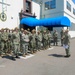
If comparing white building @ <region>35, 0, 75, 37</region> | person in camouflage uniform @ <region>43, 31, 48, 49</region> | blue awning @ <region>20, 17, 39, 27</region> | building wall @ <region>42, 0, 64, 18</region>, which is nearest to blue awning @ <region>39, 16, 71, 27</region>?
blue awning @ <region>20, 17, 39, 27</region>

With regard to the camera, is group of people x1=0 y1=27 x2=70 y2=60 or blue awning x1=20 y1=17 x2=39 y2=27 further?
blue awning x1=20 y1=17 x2=39 y2=27

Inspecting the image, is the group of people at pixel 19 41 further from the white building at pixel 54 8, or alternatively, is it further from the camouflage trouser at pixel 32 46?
the white building at pixel 54 8

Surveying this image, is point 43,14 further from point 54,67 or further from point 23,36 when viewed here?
point 54,67

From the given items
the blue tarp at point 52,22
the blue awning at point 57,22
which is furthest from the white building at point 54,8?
the blue awning at point 57,22

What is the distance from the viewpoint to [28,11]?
22.5 m

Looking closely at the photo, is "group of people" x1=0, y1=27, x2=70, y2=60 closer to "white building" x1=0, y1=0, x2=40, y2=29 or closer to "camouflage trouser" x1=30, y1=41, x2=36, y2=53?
"camouflage trouser" x1=30, y1=41, x2=36, y2=53

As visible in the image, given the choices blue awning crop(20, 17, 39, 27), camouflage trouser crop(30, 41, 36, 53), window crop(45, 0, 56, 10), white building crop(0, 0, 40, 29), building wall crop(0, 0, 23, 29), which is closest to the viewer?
camouflage trouser crop(30, 41, 36, 53)

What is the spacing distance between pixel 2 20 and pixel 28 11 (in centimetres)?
600

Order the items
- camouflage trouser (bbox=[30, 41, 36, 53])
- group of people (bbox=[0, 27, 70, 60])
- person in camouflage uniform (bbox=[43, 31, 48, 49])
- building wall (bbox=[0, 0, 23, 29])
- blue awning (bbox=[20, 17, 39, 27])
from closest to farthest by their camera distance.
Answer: group of people (bbox=[0, 27, 70, 60]), camouflage trouser (bbox=[30, 41, 36, 53]), person in camouflage uniform (bbox=[43, 31, 48, 49]), building wall (bbox=[0, 0, 23, 29]), blue awning (bbox=[20, 17, 39, 27])

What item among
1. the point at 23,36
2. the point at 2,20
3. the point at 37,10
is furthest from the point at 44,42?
the point at 37,10

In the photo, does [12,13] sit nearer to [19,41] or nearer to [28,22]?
[28,22]

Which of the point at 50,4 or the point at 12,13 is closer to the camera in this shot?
the point at 12,13

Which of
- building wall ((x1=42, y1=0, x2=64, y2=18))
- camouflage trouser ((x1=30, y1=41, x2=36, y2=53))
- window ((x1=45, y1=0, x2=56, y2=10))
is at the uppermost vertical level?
window ((x1=45, y1=0, x2=56, y2=10))

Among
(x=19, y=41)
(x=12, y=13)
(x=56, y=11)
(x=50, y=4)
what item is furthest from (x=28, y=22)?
(x=50, y=4)
